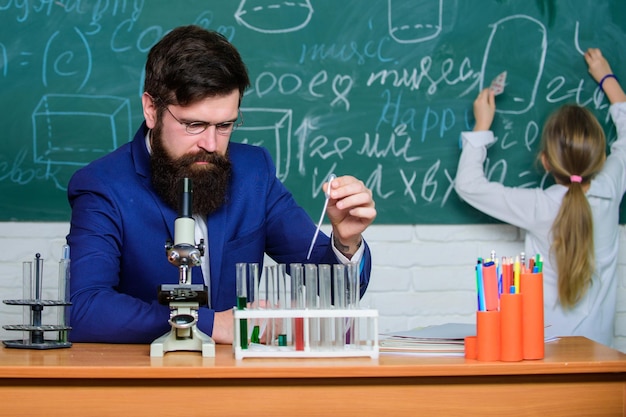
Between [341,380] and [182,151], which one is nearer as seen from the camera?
[341,380]

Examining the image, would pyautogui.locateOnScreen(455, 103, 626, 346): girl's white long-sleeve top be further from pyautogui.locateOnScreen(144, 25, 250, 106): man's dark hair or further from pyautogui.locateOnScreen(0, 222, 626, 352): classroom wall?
pyautogui.locateOnScreen(144, 25, 250, 106): man's dark hair

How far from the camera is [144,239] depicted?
228cm

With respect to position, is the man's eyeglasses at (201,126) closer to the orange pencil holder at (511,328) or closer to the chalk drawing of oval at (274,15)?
the orange pencil holder at (511,328)

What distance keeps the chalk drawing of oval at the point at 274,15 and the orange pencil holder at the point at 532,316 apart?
1.99 metres

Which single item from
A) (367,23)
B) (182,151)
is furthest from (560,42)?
(182,151)

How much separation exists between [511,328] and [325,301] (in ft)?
1.10

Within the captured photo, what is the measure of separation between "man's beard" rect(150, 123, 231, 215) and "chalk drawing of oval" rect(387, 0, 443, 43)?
1360mm

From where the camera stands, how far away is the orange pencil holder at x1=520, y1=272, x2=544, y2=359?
162cm

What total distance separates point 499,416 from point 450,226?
1927mm

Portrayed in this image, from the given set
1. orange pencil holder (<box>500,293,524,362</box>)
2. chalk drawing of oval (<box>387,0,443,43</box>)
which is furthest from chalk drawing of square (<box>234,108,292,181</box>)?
orange pencil holder (<box>500,293,524,362</box>)

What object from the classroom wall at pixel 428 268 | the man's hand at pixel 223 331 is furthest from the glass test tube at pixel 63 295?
the classroom wall at pixel 428 268

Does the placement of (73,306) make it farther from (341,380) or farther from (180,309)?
(341,380)

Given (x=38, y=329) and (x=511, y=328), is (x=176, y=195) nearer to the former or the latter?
(x=38, y=329)

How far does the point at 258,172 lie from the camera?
2.50 meters
